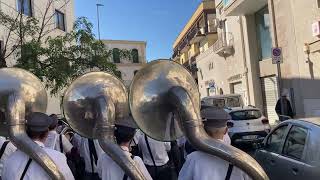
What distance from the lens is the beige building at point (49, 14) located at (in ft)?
67.6

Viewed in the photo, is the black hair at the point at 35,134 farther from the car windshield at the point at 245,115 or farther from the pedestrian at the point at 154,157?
the car windshield at the point at 245,115

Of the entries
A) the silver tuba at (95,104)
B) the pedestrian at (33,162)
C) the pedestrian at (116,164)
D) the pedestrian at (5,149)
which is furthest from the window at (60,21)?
the pedestrian at (33,162)

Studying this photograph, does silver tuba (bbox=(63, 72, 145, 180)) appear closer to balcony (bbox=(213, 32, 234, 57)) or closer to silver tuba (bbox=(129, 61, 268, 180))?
silver tuba (bbox=(129, 61, 268, 180))

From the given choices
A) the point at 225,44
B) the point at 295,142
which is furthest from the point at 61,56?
the point at 225,44

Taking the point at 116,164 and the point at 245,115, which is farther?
the point at 245,115

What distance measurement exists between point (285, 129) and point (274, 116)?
19091 mm

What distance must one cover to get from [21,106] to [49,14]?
72.5 ft

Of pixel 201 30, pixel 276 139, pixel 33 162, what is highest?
pixel 201 30

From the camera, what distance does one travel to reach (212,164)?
11.5ft

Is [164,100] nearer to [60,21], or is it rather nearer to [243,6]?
[243,6]

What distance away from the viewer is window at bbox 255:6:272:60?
25719 mm

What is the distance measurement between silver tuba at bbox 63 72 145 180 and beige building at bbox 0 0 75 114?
43.6 feet

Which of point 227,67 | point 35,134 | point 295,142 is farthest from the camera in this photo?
point 227,67

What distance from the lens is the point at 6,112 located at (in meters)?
4.17
